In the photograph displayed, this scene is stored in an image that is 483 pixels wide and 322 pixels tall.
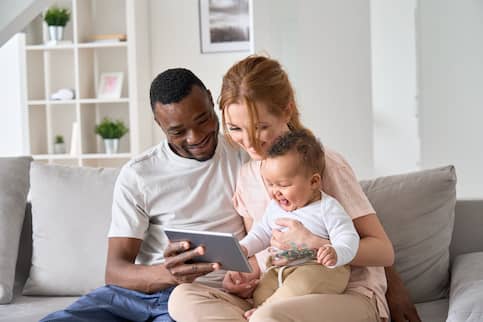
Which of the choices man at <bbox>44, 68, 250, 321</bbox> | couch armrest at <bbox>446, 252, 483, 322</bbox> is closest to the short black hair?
man at <bbox>44, 68, 250, 321</bbox>

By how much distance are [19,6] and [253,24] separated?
104 centimetres

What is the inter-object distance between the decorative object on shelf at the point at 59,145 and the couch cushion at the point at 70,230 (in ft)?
13.0

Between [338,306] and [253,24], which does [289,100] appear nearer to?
[338,306]

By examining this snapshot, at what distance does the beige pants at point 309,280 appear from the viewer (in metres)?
1.97

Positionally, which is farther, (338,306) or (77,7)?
(77,7)

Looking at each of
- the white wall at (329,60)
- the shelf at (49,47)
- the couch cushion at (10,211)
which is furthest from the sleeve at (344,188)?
the shelf at (49,47)

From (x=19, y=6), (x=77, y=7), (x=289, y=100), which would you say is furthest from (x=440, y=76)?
(x=77, y=7)

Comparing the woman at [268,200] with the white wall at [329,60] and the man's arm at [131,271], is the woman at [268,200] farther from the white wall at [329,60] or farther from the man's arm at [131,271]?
the white wall at [329,60]

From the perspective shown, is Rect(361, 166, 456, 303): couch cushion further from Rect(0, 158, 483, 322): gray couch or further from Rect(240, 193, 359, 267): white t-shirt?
Rect(240, 193, 359, 267): white t-shirt

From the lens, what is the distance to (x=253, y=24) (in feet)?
12.2

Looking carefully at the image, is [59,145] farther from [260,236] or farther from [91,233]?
[260,236]

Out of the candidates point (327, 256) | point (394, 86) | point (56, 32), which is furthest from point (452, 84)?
point (56, 32)

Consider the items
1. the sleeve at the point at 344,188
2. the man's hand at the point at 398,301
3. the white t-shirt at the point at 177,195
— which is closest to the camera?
the sleeve at the point at 344,188

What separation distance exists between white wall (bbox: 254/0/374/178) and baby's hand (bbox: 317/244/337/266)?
1847 mm
